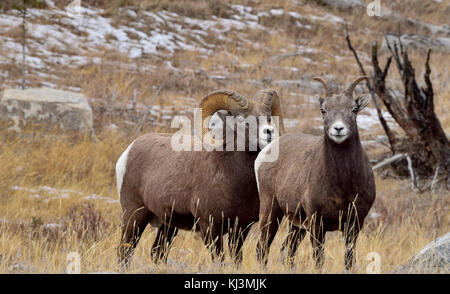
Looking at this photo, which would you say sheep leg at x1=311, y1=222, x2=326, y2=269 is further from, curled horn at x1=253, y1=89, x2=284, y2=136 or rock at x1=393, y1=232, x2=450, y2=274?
curled horn at x1=253, y1=89, x2=284, y2=136

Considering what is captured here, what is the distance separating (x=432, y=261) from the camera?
4391 millimetres

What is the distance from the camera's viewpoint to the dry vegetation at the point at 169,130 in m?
5.78

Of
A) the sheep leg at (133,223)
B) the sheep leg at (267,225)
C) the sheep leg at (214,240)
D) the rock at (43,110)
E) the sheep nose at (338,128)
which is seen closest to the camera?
the sheep nose at (338,128)

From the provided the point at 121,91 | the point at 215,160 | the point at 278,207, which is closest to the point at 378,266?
the point at 278,207

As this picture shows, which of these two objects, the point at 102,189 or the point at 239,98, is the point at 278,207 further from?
the point at 102,189

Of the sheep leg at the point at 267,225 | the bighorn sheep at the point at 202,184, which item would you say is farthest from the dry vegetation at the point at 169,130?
the bighorn sheep at the point at 202,184

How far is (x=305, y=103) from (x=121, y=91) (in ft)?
15.4

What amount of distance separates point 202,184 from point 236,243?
0.61 metres

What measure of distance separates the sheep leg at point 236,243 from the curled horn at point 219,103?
809 millimetres

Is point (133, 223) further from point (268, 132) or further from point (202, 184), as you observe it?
point (268, 132)

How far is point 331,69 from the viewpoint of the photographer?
1888 cm

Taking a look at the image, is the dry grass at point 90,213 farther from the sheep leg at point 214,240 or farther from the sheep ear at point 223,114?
the sheep ear at point 223,114

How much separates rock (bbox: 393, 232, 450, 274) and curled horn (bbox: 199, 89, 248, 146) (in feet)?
6.14

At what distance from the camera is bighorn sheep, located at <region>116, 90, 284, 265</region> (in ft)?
16.6
